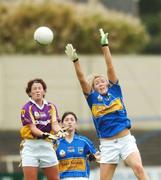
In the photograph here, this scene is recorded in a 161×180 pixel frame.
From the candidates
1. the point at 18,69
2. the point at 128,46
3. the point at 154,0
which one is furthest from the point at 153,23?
the point at 18,69

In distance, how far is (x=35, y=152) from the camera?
1272 cm

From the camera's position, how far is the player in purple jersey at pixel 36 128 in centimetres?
1259

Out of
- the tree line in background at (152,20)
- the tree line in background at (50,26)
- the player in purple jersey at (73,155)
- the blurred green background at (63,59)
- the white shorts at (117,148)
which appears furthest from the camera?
the tree line in background at (152,20)

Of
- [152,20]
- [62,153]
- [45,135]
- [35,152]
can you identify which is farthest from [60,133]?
[152,20]

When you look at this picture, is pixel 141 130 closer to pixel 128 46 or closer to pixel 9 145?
pixel 9 145

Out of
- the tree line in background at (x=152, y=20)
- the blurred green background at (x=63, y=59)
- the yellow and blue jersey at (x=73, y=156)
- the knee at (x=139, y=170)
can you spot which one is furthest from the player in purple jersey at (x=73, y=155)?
the tree line in background at (x=152, y=20)

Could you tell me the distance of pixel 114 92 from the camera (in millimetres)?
12523

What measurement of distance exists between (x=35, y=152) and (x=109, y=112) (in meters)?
1.19

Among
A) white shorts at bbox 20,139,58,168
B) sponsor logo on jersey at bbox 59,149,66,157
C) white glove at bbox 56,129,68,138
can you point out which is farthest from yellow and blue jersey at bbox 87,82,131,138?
sponsor logo on jersey at bbox 59,149,66,157

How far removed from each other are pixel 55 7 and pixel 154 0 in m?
18.9

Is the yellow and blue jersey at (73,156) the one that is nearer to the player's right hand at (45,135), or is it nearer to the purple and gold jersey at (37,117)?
the purple and gold jersey at (37,117)

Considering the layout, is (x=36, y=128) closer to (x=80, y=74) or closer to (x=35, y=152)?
(x=35, y=152)

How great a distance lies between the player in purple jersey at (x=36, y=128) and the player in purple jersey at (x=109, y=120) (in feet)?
1.86

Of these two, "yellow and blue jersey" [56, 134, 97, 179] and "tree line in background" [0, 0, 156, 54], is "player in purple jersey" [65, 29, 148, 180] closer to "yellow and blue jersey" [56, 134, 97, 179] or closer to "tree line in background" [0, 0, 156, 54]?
"yellow and blue jersey" [56, 134, 97, 179]
